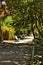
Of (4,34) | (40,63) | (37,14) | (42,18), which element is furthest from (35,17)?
(4,34)

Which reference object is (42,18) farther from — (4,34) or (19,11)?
(4,34)

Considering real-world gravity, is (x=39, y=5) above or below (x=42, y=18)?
above

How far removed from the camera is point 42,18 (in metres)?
13.0

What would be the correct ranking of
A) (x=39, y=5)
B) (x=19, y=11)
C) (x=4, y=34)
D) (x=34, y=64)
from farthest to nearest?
(x=4, y=34) → (x=19, y=11) → (x=39, y=5) → (x=34, y=64)

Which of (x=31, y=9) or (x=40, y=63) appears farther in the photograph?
(x=31, y=9)

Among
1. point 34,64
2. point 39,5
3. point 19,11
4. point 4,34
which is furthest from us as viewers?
point 4,34

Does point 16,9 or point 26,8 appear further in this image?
point 16,9

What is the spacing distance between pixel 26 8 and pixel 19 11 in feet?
3.06

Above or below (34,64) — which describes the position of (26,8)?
above

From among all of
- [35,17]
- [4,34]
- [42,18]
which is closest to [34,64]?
[35,17]

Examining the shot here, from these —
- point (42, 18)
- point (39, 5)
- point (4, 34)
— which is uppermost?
point (39, 5)

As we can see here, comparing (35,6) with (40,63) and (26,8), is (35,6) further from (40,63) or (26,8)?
(40,63)

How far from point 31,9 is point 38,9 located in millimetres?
411

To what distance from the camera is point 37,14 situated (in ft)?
39.7
